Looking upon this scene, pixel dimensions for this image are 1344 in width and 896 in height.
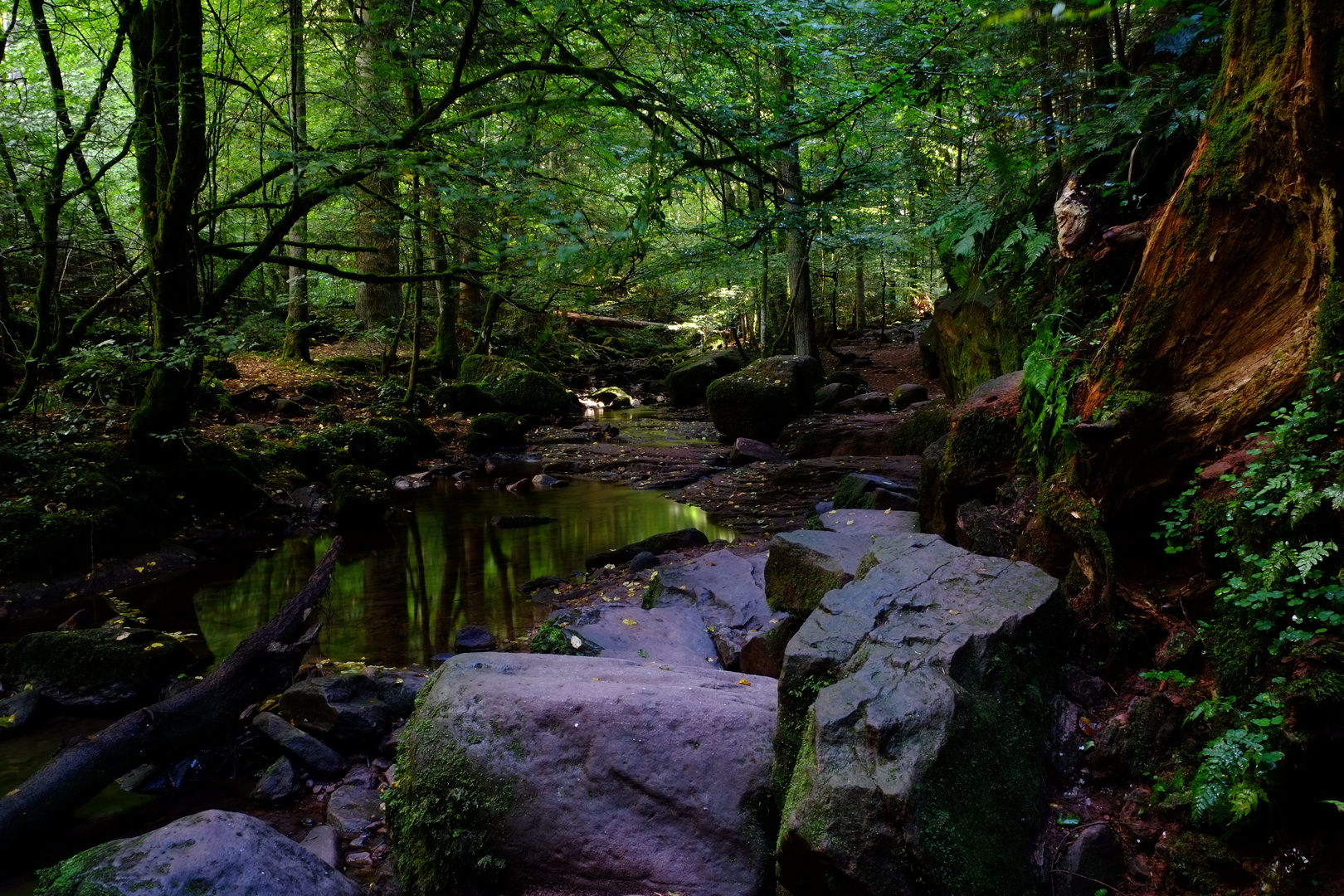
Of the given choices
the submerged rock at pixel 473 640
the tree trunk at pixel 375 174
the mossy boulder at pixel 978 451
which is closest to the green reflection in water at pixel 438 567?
the submerged rock at pixel 473 640

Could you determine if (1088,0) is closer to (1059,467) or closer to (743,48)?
(1059,467)

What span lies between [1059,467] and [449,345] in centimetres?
1755

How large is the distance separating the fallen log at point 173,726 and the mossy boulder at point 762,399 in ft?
34.7

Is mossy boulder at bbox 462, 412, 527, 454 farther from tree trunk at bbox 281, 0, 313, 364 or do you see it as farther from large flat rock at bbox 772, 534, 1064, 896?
large flat rock at bbox 772, 534, 1064, 896

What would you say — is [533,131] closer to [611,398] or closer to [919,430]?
[919,430]

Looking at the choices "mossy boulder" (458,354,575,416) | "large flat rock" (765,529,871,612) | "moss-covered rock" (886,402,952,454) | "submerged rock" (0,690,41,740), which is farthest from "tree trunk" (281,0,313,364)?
"moss-covered rock" (886,402,952,454)

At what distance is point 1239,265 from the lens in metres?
3.75

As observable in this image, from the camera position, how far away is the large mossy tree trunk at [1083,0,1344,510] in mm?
3332

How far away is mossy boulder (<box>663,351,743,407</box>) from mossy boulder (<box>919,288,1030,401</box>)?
27.2 feet

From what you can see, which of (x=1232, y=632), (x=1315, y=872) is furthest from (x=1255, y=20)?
(x=1315, y=872)

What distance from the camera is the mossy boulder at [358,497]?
413 inches

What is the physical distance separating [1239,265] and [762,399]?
11623mm

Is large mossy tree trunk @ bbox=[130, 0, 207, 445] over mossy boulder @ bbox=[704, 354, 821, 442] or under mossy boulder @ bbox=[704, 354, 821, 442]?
over

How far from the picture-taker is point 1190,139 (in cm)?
511
